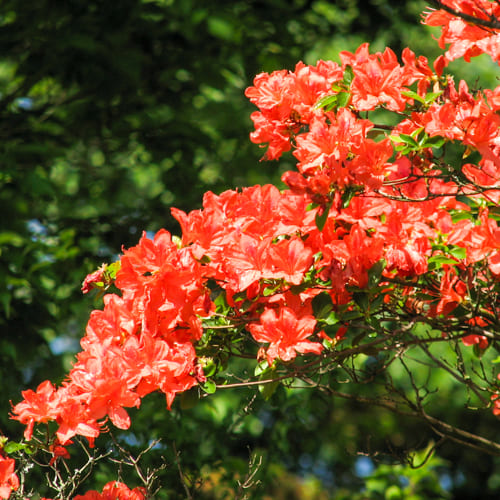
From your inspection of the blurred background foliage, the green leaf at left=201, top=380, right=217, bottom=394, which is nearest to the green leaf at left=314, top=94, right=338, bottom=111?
the green leaf at left=201, top=380, right=217, bottom=394

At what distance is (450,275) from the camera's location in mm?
1501

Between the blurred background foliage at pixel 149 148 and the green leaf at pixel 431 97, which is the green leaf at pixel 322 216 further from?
the blurred background foliage at pixel 149 148

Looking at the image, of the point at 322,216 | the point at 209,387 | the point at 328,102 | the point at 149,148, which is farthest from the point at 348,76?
the point at 149,148

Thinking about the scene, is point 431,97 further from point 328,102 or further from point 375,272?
point 375,272

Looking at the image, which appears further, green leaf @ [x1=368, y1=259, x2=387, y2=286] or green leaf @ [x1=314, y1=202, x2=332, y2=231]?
green leaf @ [x1=368, y1=259, x2=387, y2=286]

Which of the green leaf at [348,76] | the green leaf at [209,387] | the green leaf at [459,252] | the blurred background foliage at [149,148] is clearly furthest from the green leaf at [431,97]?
the blurred background foliage at [149,148]

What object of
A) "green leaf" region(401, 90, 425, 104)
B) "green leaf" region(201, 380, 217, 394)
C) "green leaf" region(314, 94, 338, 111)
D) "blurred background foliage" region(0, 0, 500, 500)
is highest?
"green leaf" region(401, 90, 425, 104)

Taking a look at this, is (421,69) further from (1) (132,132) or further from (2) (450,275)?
(1) (132,132)

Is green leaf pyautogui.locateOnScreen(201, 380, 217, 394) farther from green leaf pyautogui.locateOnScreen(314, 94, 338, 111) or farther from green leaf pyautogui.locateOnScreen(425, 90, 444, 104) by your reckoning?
green leaf pyautogui.locateOnScreen(425, 90, 444, 104)

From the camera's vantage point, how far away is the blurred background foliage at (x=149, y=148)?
9.30 ft

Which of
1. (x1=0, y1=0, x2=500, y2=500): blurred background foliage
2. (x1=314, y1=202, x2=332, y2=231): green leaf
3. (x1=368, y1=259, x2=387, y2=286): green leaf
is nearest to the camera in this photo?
(x1=314, y1=202, x2=332, y2=231): green leaf

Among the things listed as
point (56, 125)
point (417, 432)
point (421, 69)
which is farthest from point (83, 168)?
point (417, 432)

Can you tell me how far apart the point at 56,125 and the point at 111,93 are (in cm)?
40

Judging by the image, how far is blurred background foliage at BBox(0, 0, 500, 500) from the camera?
2.84 metres
